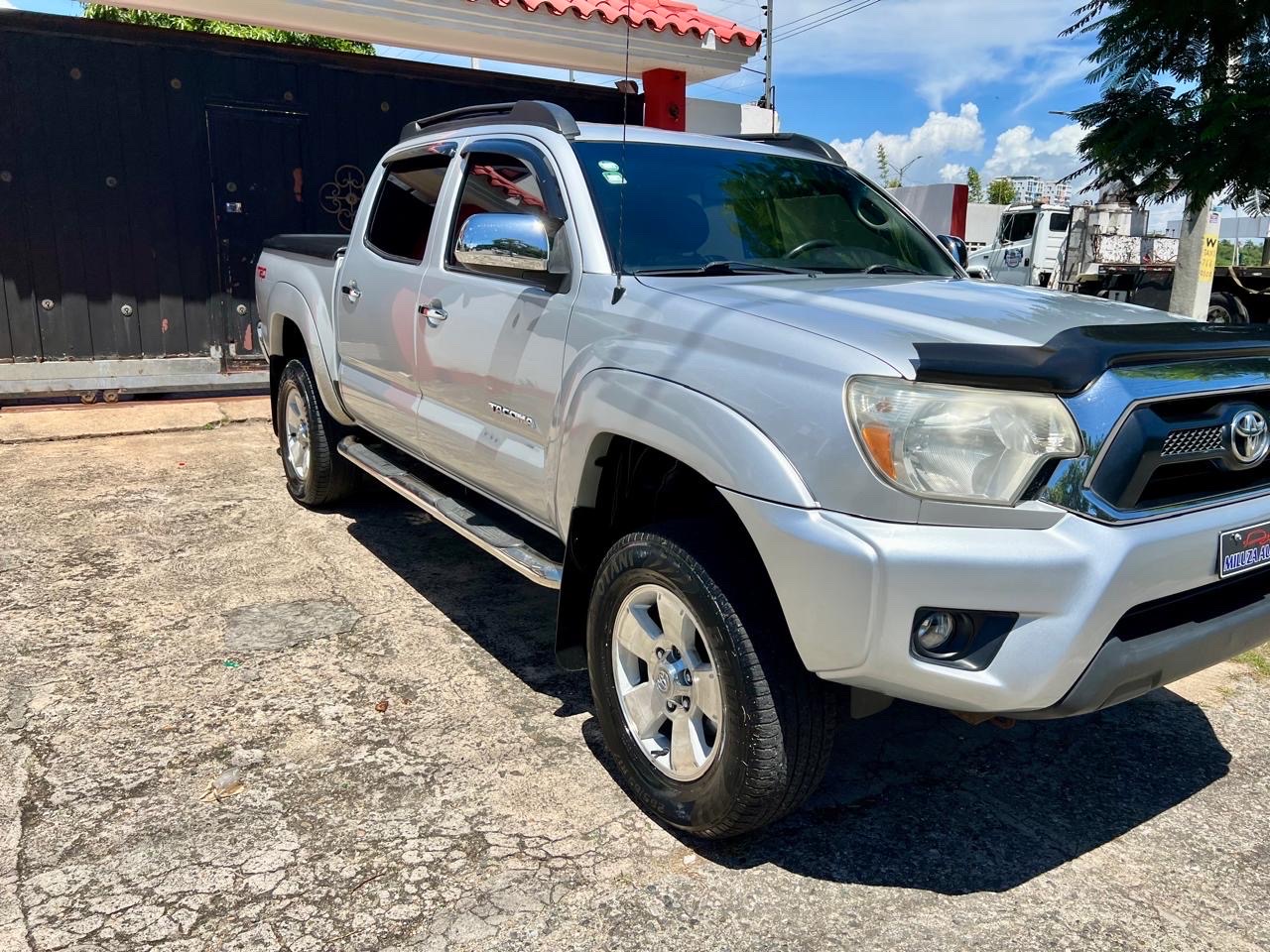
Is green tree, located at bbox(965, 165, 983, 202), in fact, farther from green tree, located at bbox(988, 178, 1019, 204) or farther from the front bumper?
the front bumper

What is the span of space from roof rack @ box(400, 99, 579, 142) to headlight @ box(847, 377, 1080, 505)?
6.43 ft

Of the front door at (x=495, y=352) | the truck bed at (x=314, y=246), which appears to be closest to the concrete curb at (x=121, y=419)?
the truck bed at (x=314, y=246)

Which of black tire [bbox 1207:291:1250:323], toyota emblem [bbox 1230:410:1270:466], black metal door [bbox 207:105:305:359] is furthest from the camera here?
black tire [bbox 1207:291:1250:323]

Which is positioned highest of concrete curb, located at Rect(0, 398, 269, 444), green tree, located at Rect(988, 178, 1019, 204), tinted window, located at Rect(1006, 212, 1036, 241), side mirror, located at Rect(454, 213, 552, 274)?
green tree, located at Rect(988, 178, 1019, 204)

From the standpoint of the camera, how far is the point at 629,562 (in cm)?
287

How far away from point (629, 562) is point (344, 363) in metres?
2.78

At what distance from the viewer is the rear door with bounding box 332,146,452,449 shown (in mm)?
4383

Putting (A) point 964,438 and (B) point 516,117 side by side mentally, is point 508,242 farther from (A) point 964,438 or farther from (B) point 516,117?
(A) point 964,438

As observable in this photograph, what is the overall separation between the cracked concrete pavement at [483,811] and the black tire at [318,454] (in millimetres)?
1204

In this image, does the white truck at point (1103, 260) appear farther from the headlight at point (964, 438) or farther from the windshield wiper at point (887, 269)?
the headlight at point (964, 438)

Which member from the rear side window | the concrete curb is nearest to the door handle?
the rear side window

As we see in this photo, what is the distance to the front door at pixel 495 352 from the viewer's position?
340 centimetres

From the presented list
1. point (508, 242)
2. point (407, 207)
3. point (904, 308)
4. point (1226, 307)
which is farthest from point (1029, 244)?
point (904, 308)

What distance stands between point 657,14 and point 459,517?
708 cm
